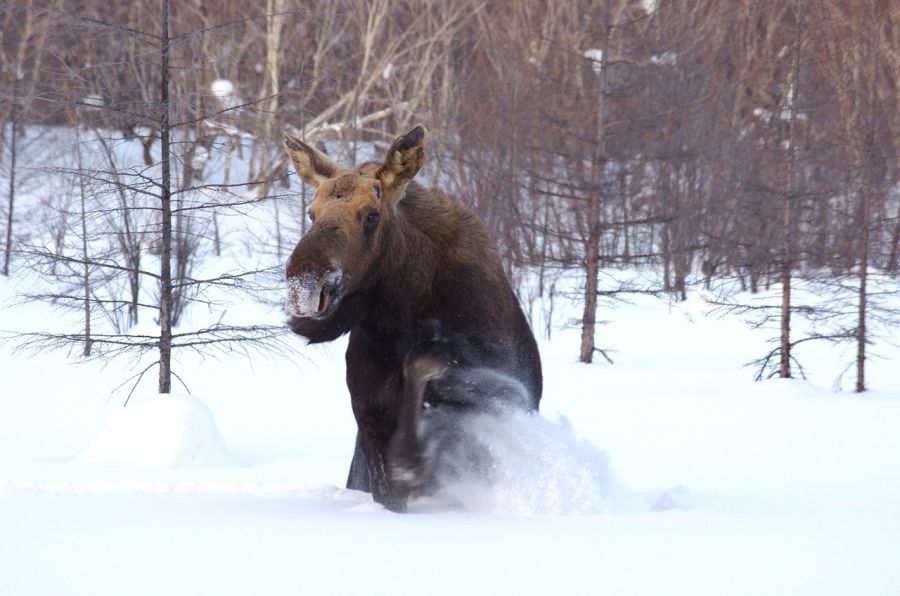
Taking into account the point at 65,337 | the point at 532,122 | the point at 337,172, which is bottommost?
the point at 65,337

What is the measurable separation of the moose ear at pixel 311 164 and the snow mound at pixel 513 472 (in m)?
1.71

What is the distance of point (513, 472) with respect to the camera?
237 inches

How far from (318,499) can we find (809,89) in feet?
50.1

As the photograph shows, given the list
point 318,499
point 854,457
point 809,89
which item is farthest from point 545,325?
point 318,499

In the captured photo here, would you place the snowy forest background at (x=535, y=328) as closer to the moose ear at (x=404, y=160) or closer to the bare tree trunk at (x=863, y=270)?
the bare tree trunk at (x=863, y=270)

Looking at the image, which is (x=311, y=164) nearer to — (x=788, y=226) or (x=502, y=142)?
(x=788, y=226)

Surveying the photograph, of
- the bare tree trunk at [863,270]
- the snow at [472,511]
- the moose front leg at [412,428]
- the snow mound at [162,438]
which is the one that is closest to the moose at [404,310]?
the moose front leg at [412,428]

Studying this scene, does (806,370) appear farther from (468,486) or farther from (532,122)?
(468,486)

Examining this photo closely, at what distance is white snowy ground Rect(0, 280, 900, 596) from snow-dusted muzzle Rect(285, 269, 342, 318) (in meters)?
1.03

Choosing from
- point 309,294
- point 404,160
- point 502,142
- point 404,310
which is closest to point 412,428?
point 404,310

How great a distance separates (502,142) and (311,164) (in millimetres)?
21938

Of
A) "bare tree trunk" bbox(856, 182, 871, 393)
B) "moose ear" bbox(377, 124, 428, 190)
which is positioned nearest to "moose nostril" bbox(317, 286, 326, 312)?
"moose ear" bbox(377, 124, 428, 190)

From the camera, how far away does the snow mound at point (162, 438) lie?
9516 millimetres

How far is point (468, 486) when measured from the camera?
6.12m
